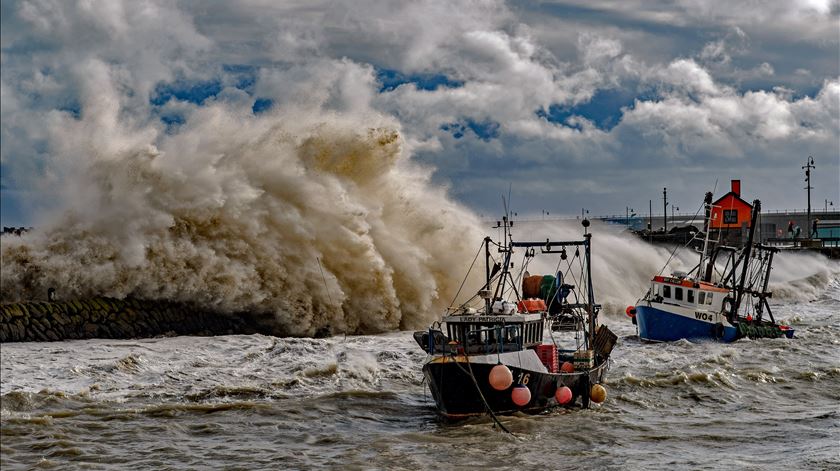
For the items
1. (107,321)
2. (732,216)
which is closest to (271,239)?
(107,321)

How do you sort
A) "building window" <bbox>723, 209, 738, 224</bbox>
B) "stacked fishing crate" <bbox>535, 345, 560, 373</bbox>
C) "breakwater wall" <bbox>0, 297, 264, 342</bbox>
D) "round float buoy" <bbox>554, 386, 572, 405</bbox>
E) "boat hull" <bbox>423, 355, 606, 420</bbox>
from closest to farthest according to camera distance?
"boat hull" <bbox>423, 355, 606, 420</bbox> < "round float buoy" <bbox>554, 386, 572, 405</bbox> < "stacked fishing crate" <bbox>535, 345, 560, 373</bbox> < "breakwater wall" <bbox>0, 297, 264, 342</bbox> < "building window" <bbox>723, 209, 738, 224</bbox>

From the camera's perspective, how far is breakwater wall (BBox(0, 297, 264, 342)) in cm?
2597

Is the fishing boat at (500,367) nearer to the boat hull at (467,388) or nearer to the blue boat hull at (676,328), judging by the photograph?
the boat hull at (467,388)

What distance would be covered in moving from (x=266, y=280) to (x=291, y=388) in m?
11.1

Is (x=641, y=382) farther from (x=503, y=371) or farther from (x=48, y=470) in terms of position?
(x=48, y=470)

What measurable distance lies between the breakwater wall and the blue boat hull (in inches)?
597

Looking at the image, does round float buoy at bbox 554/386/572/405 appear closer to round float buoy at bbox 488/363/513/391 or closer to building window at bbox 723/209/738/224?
round float buoy at bbox 488/363/513/391

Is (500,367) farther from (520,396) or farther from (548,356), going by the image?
(548,356)

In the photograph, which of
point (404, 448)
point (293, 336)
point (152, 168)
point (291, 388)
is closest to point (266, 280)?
point (293, 336)

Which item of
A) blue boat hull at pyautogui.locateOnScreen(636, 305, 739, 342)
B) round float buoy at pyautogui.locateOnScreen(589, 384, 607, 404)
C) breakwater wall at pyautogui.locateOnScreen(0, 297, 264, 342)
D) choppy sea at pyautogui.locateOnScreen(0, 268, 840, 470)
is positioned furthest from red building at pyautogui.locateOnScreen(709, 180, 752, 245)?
round float buoy at pyautogui.locateOnScreen(589, 384, 607, 404)

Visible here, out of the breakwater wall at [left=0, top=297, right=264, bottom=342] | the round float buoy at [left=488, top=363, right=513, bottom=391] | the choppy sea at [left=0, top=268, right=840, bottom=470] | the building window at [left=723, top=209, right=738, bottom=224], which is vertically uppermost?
the building window at [left=723, top=209, right=738, bottom=224]

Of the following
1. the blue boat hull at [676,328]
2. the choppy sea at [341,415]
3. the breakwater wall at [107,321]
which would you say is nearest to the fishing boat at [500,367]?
the choppy sea at [341,415]

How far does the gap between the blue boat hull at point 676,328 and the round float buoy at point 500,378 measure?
58.7 feet

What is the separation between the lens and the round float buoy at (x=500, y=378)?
2048 centimetres
